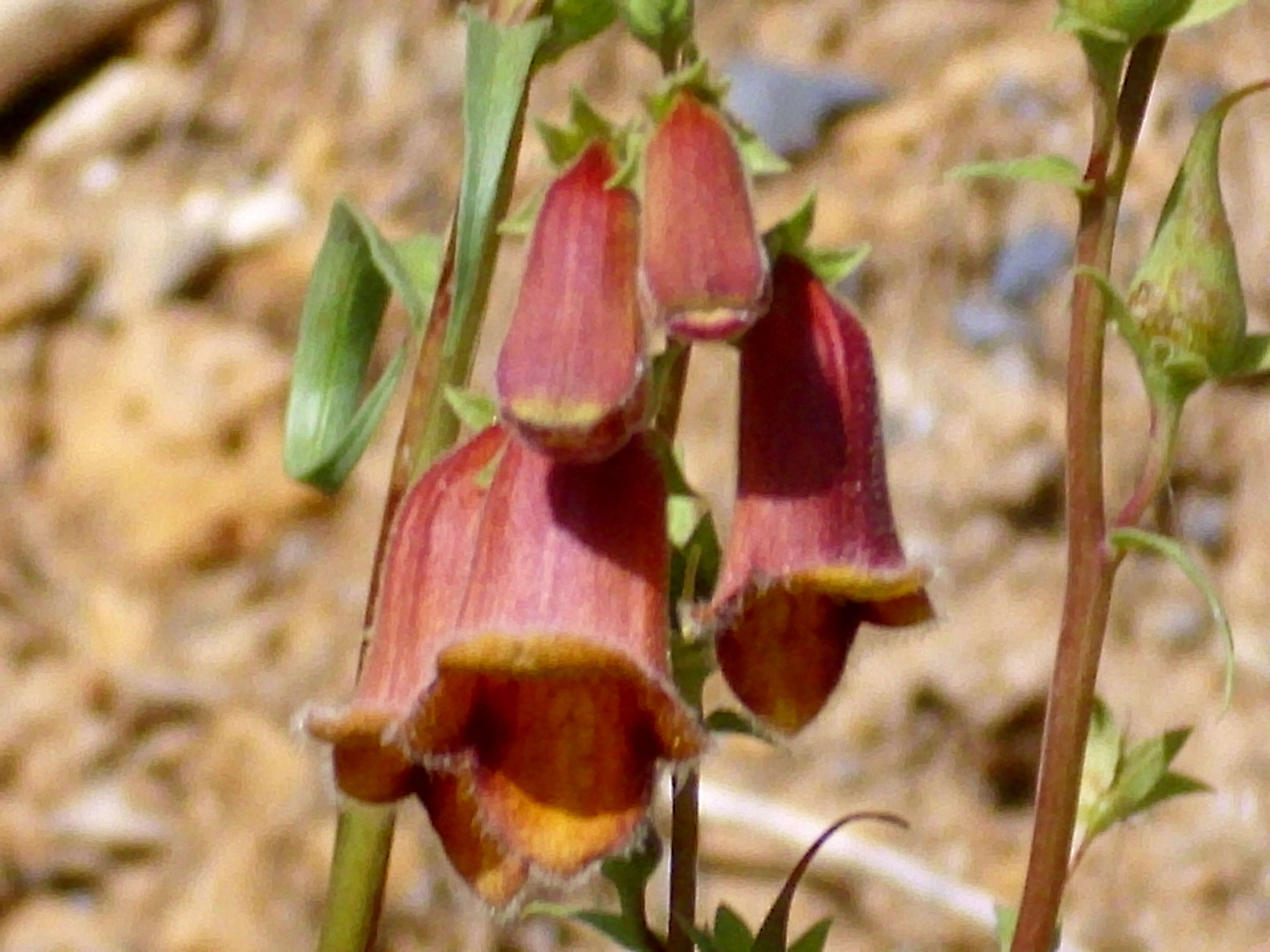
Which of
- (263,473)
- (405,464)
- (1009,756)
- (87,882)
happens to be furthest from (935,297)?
(405,464)

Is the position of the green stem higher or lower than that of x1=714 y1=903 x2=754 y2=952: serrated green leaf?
higher

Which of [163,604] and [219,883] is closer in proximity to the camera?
[219,883]

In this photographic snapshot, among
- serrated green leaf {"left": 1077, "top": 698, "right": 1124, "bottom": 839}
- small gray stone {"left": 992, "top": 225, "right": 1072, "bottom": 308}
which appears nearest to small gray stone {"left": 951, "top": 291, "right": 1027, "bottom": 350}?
small gray stone {"left": 992, "top": 225, "right": 1072, "bottom": 308}

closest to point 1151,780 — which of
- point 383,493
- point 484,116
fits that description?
point 484,116

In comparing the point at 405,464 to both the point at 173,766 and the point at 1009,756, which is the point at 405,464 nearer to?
the point at 1009,756

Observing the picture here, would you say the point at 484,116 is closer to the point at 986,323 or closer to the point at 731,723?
the point at 731,723

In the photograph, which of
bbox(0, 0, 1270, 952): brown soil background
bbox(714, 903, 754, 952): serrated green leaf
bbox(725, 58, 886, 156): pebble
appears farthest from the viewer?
bbox(725, 58, 886, 156): pebble

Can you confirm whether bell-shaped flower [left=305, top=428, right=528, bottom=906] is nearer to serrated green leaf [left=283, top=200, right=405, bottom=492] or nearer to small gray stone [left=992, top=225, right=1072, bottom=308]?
serrated green leaf [left=283, top=200, right=405, bottom=492]
